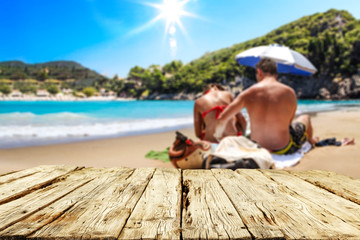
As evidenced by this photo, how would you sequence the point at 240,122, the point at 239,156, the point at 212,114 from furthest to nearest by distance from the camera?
1. the point at 240,122
2. the point at 212,114
3. the point at 239,156

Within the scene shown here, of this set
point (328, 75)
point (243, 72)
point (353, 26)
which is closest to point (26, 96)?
point (243, 72)

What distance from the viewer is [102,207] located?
0.81 meters

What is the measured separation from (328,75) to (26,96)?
3424 inches

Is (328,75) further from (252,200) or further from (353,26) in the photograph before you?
(252,200)

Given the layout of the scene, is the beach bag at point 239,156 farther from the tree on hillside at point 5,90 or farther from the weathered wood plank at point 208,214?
the tree on hillside at point 5,90

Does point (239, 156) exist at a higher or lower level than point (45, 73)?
lower

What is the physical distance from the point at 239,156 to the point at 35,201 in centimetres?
184

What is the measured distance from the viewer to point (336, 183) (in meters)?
1.13

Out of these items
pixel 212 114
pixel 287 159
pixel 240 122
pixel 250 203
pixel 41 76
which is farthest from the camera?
pixel 41 76

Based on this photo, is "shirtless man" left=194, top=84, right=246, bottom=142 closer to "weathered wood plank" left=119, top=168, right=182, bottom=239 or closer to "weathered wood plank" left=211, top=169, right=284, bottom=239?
"weathered wood plank" left=211, top=169, right=284, bottom=239

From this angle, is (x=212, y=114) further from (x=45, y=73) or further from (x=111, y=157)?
(x=45, y=73)

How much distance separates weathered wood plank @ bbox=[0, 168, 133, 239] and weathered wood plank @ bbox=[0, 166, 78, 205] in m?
0.09

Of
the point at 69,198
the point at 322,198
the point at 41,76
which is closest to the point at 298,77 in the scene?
the point at 322,198

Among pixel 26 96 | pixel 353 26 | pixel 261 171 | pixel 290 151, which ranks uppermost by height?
pixel 353 26
